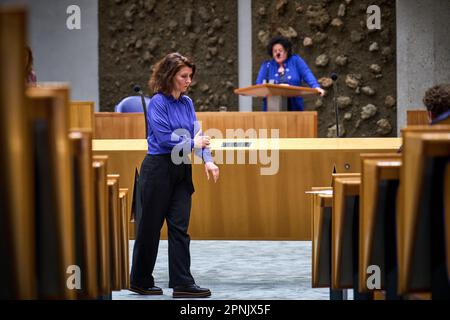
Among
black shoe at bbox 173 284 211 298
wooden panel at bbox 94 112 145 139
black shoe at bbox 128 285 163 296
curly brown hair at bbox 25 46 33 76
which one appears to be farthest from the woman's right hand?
wooden panel at bbox 94 112 145 139

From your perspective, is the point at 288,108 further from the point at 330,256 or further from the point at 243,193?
the point at 330,256

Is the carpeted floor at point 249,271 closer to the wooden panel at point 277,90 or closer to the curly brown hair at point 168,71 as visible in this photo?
the curly brown hair at point 168,71

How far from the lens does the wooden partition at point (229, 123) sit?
8.09m

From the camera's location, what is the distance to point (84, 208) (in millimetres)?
2617

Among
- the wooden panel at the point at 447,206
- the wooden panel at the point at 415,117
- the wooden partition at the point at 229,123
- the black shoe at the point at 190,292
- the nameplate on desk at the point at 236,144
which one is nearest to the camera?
the wooden panel at the point at 447,206

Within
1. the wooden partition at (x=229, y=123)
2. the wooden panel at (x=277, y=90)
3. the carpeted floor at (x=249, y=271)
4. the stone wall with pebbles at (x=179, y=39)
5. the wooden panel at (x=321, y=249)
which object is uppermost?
the stone wall with pebbles at (x=179, y=39)

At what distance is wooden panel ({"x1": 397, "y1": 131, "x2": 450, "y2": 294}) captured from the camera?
7.82 feet

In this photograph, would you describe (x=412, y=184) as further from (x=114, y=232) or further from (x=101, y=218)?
(x=114, y=232)

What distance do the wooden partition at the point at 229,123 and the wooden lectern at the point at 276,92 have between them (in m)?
0.44

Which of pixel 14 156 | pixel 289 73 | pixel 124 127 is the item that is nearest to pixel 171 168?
pixel 14 156

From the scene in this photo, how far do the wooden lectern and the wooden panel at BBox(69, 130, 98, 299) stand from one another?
5947 mm

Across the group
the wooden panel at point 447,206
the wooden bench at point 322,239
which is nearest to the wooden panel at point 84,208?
the wooden panel at point 447,206

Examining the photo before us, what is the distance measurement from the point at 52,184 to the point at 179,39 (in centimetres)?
1058

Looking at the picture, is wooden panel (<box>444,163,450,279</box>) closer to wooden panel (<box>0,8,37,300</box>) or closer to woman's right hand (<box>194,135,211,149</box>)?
wooden panel (<box>0,8,37,300</box>)
